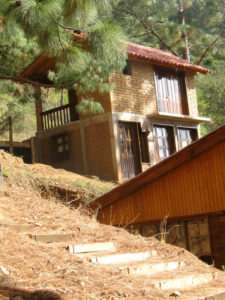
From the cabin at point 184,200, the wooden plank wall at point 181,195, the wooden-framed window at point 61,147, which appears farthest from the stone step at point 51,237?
the wooden-framed window at point 61,147

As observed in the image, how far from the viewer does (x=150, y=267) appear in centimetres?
670

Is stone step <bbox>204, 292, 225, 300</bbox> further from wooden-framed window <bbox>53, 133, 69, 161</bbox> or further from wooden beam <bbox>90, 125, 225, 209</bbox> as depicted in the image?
wooden-framed window <bbox>53, 133, 69, 161</bbox>

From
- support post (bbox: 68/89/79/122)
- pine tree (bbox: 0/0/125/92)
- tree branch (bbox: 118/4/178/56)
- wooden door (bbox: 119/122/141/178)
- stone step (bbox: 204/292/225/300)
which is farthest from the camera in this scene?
tree branch (bbox: 118/4/178/56)

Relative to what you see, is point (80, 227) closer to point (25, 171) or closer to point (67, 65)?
point (67, 65)

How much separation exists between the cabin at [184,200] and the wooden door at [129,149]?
330 inches

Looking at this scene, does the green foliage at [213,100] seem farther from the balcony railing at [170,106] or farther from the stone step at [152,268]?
the stone step at [152,268]

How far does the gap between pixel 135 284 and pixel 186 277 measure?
911 millimetres

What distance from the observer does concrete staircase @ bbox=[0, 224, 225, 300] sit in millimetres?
6117

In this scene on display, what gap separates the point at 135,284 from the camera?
583cm

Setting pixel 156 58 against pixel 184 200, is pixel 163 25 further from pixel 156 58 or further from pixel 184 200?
pixel 184 200

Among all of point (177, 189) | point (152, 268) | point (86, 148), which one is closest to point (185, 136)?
point (86, 148)

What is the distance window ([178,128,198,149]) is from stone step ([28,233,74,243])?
15789 mm

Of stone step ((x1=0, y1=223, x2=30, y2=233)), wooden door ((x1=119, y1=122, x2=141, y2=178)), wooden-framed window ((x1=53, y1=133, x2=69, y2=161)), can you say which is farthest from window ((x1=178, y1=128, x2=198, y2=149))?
stone step ((x1=0, y1=223, x2=30, y2=233))

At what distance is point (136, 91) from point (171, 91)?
8.52ft
